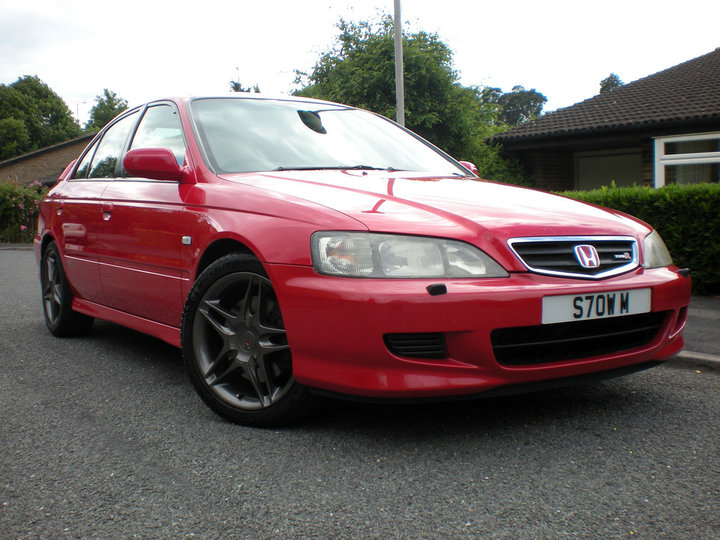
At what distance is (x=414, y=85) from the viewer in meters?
31.2

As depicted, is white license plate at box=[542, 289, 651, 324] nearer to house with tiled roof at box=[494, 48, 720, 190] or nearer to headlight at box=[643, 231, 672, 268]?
headlight at box=[643, 231, 672, 268]

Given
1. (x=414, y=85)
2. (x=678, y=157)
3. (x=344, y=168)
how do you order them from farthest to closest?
1. (x=414, y=85)
2. (x=678, y=157)
3. (x=344, y=168)

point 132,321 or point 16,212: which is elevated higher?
point 16,212

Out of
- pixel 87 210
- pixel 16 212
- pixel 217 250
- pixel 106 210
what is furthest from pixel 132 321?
pixel 16 212

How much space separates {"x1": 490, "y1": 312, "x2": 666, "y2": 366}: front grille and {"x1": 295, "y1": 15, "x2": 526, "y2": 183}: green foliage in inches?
1003

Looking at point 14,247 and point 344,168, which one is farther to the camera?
point 14,247

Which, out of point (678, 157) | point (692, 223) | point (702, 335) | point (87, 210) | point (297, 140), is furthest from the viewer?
point (678, 157)

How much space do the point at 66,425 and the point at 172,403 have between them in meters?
0.49

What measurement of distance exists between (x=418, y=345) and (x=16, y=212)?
2306 centimetres

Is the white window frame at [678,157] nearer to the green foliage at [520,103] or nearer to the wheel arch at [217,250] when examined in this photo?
the wheel arch at [217,250]

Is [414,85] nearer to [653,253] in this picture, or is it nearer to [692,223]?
[692,223]

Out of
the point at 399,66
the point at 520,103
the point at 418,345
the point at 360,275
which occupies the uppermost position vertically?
the point at 520,103

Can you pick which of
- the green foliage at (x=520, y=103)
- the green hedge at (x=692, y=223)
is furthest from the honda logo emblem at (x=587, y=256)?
the green foliage at (x=520, y=103)

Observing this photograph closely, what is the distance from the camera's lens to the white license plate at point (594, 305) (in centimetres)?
263
